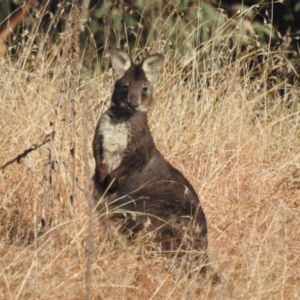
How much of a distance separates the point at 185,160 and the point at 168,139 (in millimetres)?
251

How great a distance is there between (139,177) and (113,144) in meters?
0.29

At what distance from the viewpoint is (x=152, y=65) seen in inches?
259

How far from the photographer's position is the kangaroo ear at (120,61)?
6.46m

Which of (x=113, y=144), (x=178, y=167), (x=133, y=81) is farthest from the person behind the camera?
(x=178, y=167)

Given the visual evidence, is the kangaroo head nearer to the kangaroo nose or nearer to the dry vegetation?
the kangaroo nose

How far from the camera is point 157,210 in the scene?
5719 millimetres

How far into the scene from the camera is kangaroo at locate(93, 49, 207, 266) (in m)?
5.47

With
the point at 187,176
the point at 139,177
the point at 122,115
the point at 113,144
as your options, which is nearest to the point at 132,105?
the point at 122,115

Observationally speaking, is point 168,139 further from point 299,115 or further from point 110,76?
point 299,115

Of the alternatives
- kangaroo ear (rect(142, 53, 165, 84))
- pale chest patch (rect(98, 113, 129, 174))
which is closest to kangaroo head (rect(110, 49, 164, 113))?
kangaroo ear (rect(142, 53, 165, 84))

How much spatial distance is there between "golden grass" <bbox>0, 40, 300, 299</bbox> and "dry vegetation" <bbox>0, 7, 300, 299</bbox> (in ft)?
0.03

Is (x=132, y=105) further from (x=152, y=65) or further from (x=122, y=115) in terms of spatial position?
(x=152, y=65)

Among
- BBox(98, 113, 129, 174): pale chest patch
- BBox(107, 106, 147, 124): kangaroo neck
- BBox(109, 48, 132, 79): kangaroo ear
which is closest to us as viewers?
BBox(98, 113, 129, 174): pale chest patch

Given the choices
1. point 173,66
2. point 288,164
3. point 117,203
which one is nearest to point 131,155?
point 117,203
